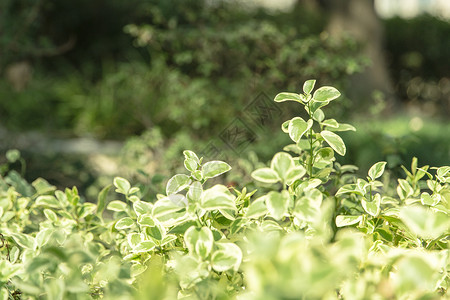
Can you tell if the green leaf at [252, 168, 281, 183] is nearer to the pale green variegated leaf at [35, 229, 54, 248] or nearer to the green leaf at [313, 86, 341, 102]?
the green leaf at [313, 86, 341, 102]

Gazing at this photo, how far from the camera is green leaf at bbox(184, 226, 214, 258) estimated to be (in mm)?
1119

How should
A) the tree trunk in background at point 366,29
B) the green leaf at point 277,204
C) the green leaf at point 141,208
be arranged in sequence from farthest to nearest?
the tree trunk in background at point 366,29 < the green leaf at point 141,208 < the green leaf at point 277,204

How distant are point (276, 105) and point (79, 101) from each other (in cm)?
434

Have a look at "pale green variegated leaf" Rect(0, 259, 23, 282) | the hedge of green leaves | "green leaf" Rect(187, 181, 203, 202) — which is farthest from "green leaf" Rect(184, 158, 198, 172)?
"pale green variegated leaf" Rect(0, 259, 23, 282)

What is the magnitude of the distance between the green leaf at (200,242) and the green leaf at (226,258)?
20 millimetres

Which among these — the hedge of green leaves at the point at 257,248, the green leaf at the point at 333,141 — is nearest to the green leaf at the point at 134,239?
the hedge of green leaves at the point at 257,248

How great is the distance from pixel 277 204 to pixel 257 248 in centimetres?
29

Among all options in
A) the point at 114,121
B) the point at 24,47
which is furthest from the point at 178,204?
the point at 114,121

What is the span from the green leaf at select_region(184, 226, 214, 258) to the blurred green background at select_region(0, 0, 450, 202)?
100cm

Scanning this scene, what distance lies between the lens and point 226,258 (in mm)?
1119

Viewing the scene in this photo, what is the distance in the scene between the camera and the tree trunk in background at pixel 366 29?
7770mm

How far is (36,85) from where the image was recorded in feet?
28.4

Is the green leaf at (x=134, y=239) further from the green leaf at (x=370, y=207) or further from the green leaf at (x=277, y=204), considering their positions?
the green leaf at (x=370, y=207)

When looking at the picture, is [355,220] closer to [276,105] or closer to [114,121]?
[276,105]
